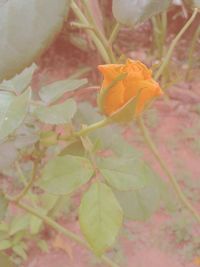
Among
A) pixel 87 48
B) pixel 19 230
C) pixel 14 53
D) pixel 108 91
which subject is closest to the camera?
pixel 14 53

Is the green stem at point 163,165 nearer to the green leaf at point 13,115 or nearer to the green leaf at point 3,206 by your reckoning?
the green leaf at point 3,206

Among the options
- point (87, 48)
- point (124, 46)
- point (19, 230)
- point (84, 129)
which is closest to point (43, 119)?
point (84, 129)

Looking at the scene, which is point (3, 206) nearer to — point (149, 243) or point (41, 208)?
point (41, 208)

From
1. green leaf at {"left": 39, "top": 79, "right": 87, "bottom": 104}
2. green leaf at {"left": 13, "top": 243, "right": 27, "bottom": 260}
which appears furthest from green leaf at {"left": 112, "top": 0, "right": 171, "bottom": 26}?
green leaf at {"left": 13, "top": 243, "right": 27, "bottom": 260}

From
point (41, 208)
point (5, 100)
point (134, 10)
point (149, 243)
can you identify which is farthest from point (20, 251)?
point (134, 10)

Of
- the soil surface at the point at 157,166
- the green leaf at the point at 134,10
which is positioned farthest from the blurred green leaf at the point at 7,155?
the soil surface at the point at 157,166

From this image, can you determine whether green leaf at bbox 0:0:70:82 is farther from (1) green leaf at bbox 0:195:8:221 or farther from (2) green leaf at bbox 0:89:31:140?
(1) green leaf at bbox 0:195:8:221

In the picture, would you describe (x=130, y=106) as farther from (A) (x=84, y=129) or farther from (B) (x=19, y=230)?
(B) (x=19, y=230)
